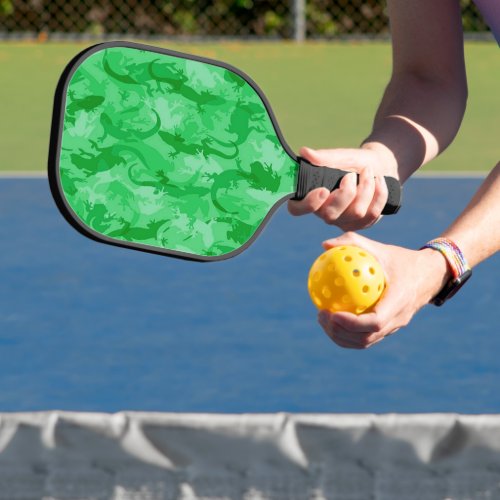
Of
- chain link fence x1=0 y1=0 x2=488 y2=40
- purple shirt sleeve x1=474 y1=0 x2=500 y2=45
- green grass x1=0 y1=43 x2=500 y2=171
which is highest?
purple shirt sleeve x1=474 y1=0 x2=500 y2=45

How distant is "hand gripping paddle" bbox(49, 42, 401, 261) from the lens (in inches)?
85.6

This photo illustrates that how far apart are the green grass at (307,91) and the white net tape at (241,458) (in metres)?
5.29

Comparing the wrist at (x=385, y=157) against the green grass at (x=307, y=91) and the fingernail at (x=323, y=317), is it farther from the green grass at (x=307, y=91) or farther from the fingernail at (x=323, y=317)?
the green grass at (x=307, y=91)

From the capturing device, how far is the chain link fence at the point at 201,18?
42.2 ft

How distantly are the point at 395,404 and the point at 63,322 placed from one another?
138 cm

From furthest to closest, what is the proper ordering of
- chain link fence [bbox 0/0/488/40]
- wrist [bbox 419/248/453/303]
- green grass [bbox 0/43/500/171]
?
1. chain link fence [bbox 0/0/488/40]
2. green grass [bbox 0/43/500/171]
3. wrist [bbox 419/248/453/303]

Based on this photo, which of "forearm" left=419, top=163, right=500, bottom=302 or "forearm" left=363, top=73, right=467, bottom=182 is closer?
"forearm" left=419, top=163, right=500, bottom=302

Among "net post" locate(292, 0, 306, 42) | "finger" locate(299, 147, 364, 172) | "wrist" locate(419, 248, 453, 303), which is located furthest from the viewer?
"net post" locate(292, 0, 306, 42)

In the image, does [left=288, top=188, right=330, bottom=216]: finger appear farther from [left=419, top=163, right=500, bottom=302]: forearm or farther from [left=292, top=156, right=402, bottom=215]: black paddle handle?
[left=419, top=163, right=500, bottom=302]: forearm

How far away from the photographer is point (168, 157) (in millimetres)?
2309

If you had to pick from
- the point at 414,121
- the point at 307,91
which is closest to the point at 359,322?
the point at 414,121

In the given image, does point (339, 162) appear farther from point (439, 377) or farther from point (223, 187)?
point (439, 377)

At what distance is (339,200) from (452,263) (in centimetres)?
22

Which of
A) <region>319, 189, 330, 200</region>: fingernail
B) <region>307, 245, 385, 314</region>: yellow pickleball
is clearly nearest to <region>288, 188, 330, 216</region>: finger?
<region>319, 189, 330, 200</region>: fingernail
